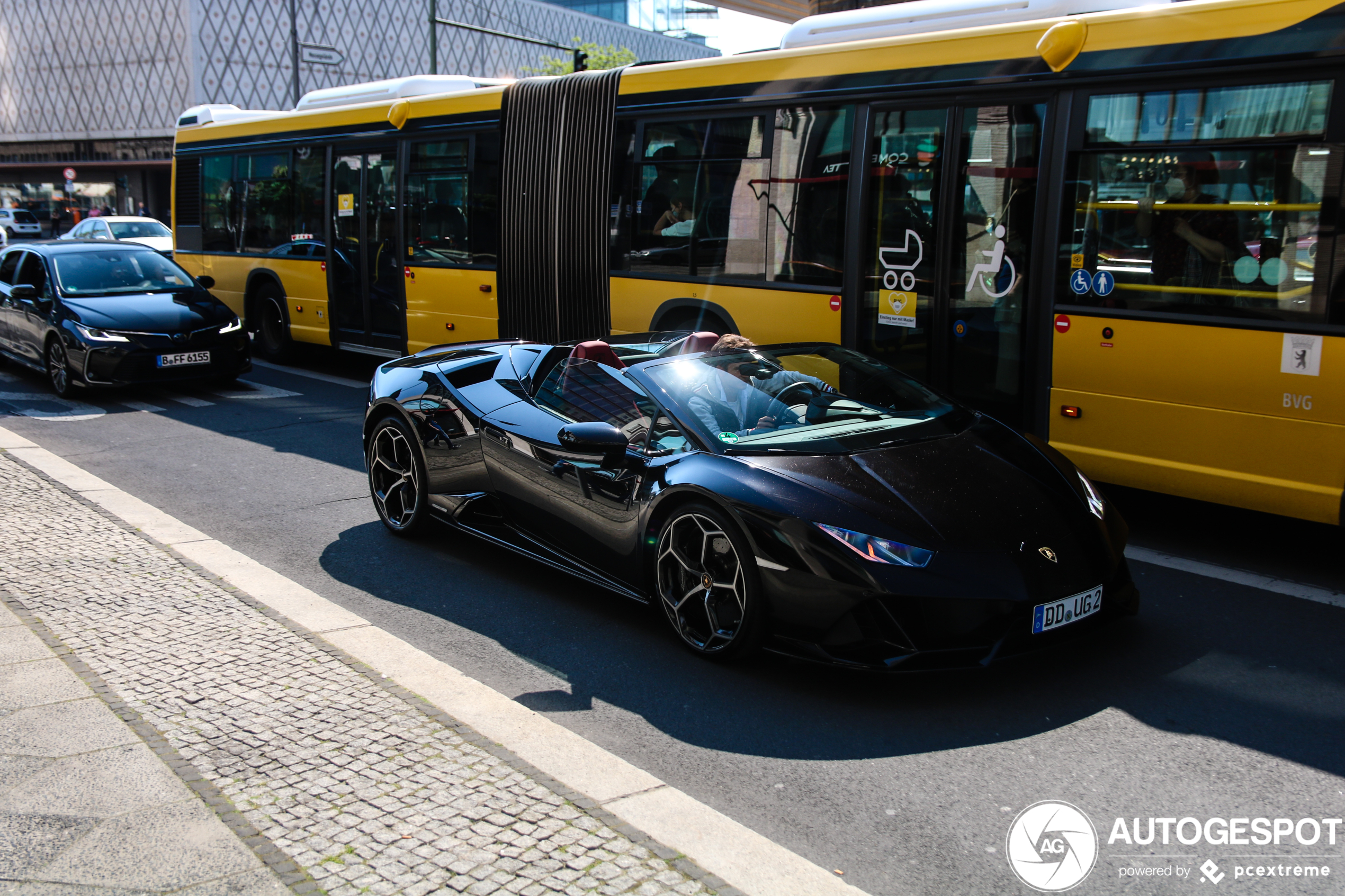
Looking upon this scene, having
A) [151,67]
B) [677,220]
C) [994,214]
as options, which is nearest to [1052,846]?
[994,214]

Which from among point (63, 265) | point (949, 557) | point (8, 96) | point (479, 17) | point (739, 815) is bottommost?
point (739, 815)

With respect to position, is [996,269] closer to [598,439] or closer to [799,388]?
[799,388]

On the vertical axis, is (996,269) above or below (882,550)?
above

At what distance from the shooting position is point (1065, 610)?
4332 millimetres

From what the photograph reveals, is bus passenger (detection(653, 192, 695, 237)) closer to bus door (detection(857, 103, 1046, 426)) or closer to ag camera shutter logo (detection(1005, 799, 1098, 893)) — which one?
bus door (detection(857, 103, 1046, 426))

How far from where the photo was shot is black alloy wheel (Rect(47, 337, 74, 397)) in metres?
11.8

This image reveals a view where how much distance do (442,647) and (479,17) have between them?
7701 cm

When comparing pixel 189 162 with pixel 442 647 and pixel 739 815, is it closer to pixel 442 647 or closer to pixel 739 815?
pixel 442 647

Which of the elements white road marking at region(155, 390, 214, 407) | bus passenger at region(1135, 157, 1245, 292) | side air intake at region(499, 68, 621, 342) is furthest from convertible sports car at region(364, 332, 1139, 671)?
white road marking at region(155, 390, 214, 407)

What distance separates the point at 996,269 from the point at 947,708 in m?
3.70

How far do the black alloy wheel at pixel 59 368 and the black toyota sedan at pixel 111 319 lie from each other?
1 cm

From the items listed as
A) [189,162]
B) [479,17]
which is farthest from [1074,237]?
[479,17]

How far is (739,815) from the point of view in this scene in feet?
11.6

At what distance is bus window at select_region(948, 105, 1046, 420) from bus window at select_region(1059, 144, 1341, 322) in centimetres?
34
